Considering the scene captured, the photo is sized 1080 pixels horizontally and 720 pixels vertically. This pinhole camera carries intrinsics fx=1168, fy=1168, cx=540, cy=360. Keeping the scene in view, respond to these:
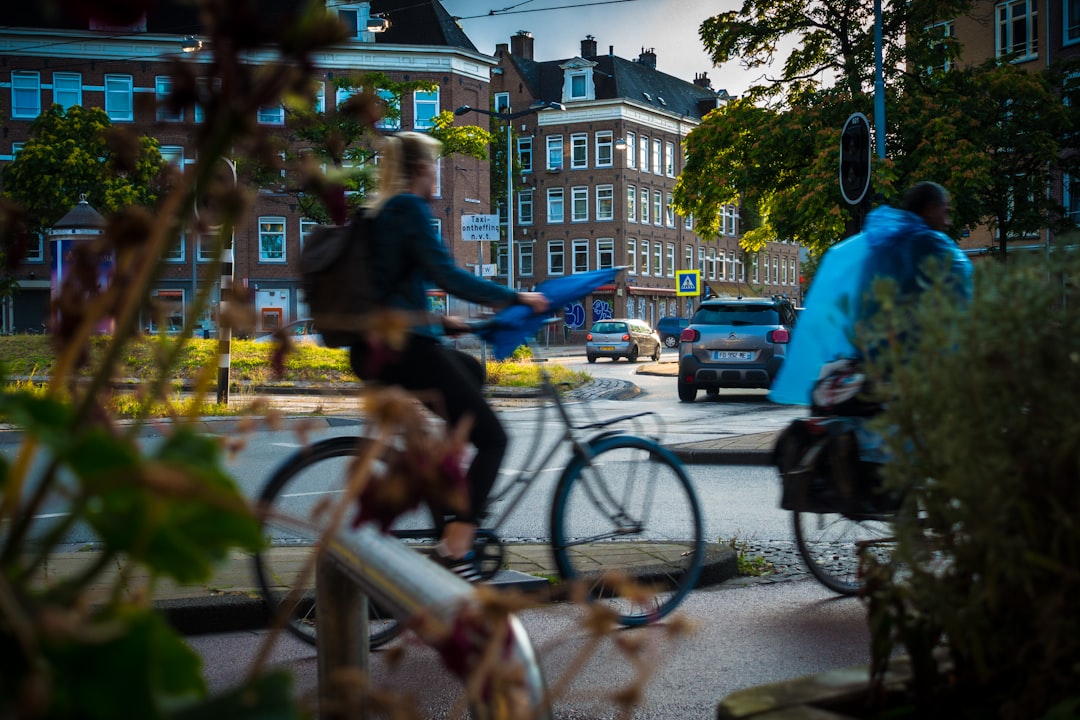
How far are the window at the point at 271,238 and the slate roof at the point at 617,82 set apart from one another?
21597mm

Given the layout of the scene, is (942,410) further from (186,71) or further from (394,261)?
(394,261)

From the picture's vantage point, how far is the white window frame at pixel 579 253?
72312mm

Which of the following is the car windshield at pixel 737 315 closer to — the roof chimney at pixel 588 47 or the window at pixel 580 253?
the window at pixel 580 253

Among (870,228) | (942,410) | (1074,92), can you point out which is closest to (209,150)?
(942,410)

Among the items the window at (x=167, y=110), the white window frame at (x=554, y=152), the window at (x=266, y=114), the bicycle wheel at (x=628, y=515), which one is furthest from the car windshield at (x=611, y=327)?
the window at (x=167, y=110)

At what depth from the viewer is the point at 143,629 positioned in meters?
0.70

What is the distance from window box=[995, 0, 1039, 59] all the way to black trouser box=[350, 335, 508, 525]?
43175 millimetres

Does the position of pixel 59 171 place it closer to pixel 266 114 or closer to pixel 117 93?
pixel 117 93

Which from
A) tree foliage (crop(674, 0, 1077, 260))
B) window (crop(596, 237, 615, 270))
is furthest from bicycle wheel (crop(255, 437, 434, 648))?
window (crop(596, 237, 615, 270))

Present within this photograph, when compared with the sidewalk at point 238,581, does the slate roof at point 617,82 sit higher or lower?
higher

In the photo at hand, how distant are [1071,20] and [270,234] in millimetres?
35661

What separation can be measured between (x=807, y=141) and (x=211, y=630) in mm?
26774

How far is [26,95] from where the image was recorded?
53375 millimetres

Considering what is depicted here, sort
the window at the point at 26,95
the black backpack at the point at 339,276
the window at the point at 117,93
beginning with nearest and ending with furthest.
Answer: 1. the black backpack at the point at 339,276
2. the window at the point at 26,95
3. the window at the point at 117,93
